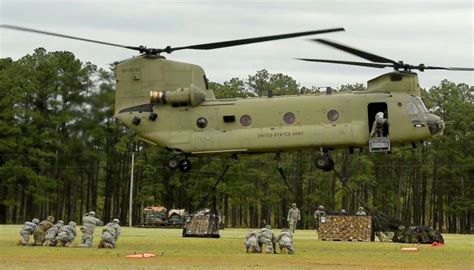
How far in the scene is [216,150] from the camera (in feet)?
126

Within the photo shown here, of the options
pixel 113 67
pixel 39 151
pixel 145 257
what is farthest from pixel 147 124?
pixel 39 151

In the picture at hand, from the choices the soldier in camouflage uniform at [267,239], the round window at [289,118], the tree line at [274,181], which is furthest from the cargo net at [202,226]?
the tree line at [274,181]

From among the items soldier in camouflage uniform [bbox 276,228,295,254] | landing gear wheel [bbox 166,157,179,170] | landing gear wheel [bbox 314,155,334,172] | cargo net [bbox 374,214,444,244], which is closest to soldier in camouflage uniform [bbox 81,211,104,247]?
landing gear wheel [bbox 166,157,179,170]

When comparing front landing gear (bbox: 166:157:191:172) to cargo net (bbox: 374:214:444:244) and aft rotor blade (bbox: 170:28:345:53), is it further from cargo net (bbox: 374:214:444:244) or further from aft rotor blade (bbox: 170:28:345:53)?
cargo net (bbox: 374:214:444:244)

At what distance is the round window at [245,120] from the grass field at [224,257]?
16.1 feet

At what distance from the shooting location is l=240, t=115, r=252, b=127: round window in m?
38.2

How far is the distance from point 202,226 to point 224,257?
15.1 metres

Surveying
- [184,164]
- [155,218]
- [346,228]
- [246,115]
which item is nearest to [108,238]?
[184,164]

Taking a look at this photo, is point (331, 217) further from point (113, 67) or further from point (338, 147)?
point (113, 67)

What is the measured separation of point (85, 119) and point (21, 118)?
9.69 m

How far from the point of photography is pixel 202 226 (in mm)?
44969

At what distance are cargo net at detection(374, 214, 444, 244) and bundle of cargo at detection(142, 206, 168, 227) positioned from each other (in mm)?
31857

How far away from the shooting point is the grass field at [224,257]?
26.2 meters

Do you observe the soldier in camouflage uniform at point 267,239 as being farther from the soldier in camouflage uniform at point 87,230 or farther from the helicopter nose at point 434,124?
the helicopter nose at point 434,124
